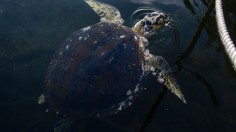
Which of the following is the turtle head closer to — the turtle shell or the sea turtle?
the sea turtle

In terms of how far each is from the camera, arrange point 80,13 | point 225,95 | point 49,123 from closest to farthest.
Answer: point 49,123 → point 225,95 → point 80,13

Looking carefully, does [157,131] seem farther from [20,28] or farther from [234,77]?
[20,28]

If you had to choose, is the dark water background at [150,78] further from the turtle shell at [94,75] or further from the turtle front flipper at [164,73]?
the turtle shell at [94,75]

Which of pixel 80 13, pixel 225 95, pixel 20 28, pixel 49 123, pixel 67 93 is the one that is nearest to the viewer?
pixel 67 93

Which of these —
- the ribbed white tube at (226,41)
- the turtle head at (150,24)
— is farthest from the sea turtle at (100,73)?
the ribbed white tube at (226,41)

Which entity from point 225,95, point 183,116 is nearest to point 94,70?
point 183,116

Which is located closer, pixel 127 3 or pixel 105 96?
pixel 105 96

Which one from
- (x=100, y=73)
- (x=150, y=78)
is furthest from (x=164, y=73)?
(x=100, y=73)
